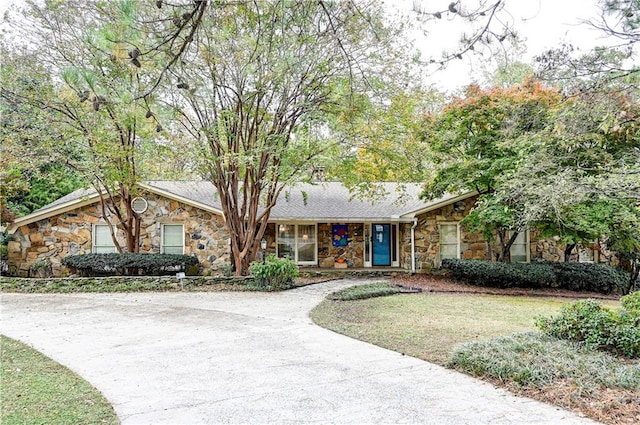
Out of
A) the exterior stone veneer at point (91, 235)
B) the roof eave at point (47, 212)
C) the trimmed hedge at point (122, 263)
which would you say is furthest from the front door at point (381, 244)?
the roof eave at point (47, 212)

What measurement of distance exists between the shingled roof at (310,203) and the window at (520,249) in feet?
8.41

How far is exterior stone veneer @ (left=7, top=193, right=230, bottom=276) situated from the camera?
14.6 meters

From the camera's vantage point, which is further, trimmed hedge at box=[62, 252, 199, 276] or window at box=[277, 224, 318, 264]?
window at box=[277, 224, 318, 264]

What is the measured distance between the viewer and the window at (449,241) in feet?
52.8

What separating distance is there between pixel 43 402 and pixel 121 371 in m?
1.04

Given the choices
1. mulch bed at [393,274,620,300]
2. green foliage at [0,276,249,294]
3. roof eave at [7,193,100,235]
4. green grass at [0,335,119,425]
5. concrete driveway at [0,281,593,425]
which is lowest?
mulch bed at [393,274,620,300]

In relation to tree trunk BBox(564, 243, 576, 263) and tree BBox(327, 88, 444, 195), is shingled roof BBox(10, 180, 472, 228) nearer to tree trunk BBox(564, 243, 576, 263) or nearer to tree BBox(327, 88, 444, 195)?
tree BBox(327, 88, 444, 195)

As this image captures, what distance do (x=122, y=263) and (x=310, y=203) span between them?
22.2 ft

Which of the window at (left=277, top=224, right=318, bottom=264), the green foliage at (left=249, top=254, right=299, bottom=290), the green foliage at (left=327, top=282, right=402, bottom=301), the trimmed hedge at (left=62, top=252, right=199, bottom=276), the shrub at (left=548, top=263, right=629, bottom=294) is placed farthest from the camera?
the window at (left=277, top=224, right=318, bottom=264)

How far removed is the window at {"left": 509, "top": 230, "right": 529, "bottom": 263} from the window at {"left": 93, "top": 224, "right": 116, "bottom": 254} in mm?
13695

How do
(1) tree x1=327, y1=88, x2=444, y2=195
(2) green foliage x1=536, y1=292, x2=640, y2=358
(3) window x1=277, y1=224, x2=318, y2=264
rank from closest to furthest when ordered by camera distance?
(2) green foliage x1=536, y1=292, x2=640, y2=358 < (1) tree x1=327, y1=88, x2=444, y2=195 < (3) window x1=277, y1=224, x2=318, y2=264

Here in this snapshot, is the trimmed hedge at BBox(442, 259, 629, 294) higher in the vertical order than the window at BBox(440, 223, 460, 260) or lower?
lower

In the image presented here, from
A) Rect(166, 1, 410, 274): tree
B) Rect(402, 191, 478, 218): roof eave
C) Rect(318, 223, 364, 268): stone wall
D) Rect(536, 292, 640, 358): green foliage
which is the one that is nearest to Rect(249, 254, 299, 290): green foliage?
Rect(166, 1, 410, 274): tree

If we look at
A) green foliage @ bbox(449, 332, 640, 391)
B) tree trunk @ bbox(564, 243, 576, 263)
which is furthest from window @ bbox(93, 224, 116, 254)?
tree trunk @ bbox(564, 243, 576, 263)
